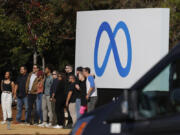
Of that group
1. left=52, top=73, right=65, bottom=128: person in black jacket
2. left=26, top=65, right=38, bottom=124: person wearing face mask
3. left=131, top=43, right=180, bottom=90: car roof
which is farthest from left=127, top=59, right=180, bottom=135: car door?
left=26, top=65, right=38, bottom=124: person wearing face mask

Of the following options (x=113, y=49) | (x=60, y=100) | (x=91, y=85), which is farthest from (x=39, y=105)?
(x=113, y=49)

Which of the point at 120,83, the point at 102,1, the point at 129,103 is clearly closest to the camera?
the point at 129,103

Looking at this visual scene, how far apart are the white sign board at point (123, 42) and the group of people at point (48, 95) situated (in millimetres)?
1953

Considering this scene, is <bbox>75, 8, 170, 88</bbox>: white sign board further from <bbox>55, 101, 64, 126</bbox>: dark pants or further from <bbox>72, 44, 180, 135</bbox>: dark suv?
<bbox>72, 44, 180, 135</bbox>: dark suv

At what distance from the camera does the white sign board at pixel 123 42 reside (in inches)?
594

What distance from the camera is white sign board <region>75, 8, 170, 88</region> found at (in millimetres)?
15086

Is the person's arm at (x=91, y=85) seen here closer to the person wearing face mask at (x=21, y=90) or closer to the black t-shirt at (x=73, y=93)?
the black t-shirt at (x=73, y=93)

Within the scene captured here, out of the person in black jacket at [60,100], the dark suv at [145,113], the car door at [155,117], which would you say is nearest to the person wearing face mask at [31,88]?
the person in black jacket at [60,100]

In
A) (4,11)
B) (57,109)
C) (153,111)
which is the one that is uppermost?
(4,11)

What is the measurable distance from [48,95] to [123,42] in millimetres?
6740

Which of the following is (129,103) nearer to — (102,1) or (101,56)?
(101,56)

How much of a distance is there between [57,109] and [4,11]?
948cm

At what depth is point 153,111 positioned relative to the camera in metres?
5.45

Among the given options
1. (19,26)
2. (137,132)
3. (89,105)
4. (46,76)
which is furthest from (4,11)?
(137,132)
